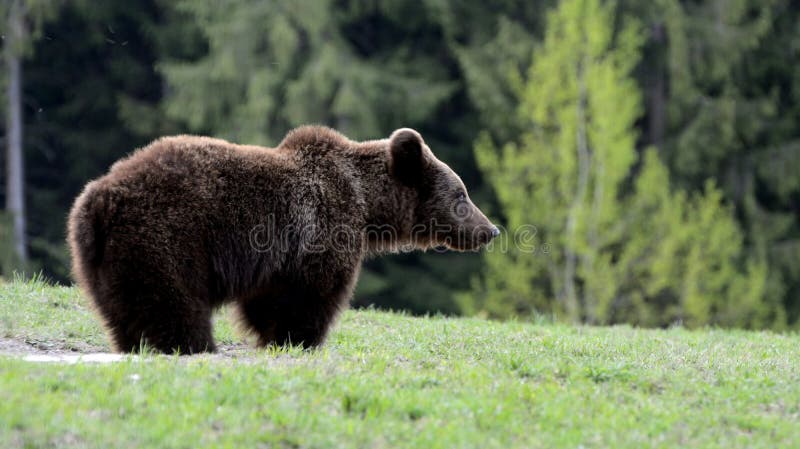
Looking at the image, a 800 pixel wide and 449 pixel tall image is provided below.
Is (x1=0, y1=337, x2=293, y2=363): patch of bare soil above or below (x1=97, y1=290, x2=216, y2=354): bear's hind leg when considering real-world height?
below

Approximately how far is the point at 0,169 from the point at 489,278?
599 inches

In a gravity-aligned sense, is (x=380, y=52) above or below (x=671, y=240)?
above

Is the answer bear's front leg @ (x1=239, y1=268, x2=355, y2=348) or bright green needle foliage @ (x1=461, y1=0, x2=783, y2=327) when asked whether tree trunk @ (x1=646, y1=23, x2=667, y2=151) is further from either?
bear's front leg @ (x1=239, y1=268, x2=355, y2=348)

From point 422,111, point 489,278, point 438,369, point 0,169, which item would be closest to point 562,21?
point 422,111

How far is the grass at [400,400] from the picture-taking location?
20.3 feet

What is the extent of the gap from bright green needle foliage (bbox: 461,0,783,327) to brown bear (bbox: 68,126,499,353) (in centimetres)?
1475

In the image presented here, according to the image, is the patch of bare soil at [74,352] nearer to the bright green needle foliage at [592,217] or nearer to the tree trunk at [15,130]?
the bright green needle foliage at [592,217]

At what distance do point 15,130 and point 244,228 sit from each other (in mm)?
21199

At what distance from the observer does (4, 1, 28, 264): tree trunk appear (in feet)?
88.1

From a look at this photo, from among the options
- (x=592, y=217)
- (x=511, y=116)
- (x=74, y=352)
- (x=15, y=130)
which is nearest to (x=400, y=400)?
(x=74, y=352)

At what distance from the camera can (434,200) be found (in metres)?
9.95

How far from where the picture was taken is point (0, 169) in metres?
30.5

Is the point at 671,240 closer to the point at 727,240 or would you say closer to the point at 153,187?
the point at 727,240

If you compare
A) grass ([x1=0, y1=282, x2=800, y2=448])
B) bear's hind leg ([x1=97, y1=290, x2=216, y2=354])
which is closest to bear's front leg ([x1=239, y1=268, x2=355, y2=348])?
grass ([x1=0, y1=282, x2=800, y2=448])
